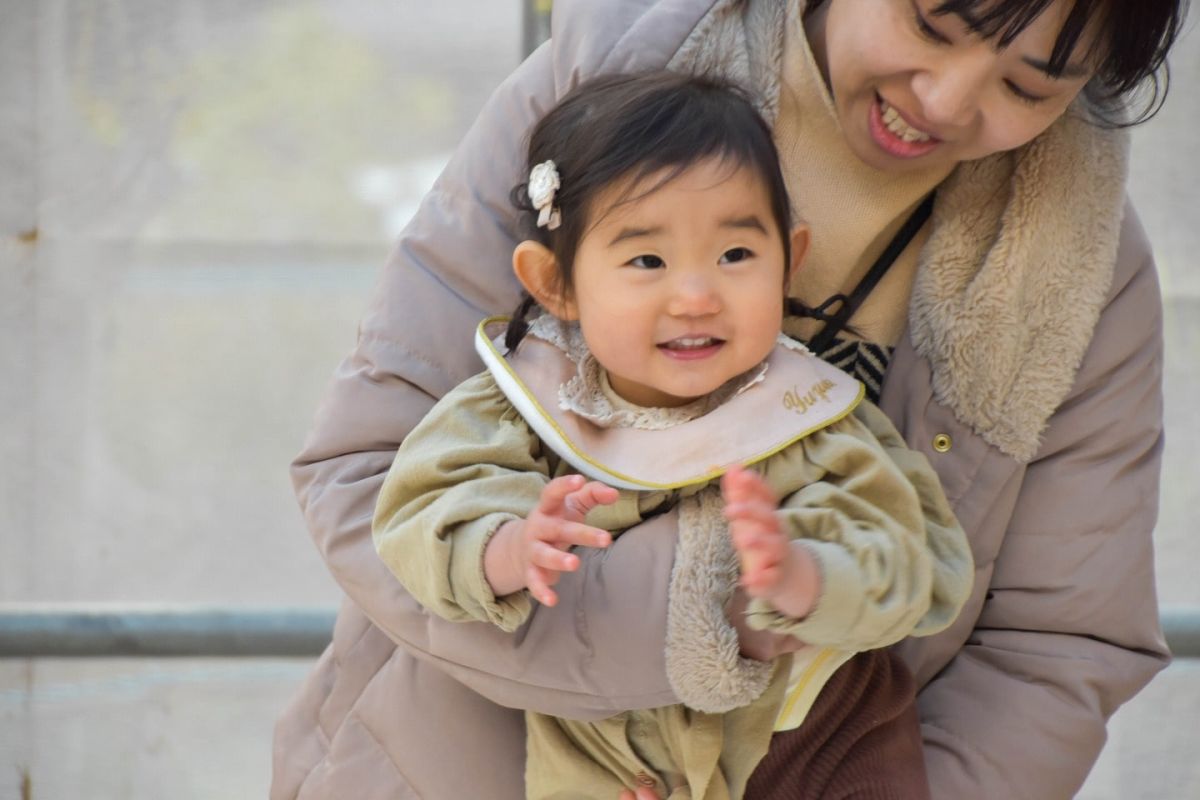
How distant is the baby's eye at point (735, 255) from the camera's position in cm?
139

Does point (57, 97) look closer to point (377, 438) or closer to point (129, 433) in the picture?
point (129, 433)

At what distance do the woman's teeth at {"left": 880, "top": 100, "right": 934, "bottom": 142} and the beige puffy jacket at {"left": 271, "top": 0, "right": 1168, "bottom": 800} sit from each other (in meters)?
0.10

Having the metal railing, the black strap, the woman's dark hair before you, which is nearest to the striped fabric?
the black strap

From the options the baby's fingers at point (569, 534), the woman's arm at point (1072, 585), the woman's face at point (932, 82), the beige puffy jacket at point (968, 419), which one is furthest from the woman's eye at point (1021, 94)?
the baby's fingers at point (569, 534)

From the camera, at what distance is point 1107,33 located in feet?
4.89

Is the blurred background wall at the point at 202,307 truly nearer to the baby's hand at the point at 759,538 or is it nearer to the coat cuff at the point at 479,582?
the coat cuff at the point at 479,582

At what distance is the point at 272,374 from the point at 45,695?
74 centimetres

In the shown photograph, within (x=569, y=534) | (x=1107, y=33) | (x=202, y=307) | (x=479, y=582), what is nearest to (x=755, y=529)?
(x=569, y=534)

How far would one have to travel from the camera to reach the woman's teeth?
1.55 meters

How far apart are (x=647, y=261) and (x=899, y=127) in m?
0.36

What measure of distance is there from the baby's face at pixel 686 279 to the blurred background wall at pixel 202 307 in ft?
4.53

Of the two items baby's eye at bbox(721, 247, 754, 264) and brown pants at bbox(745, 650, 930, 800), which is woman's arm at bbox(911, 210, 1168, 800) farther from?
baby's eye at bbox(721, 247, 754, 264)

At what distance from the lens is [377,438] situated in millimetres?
1535

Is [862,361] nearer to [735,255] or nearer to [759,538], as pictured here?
[735,255]
